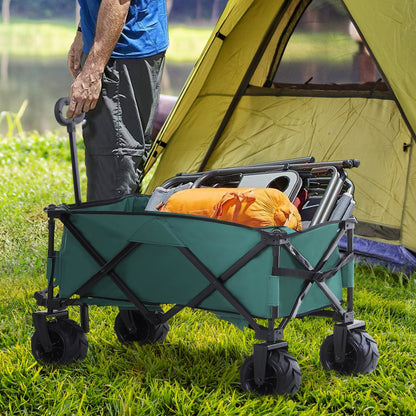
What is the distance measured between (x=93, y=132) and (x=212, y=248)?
119 centimetres

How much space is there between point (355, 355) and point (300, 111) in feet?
6.01

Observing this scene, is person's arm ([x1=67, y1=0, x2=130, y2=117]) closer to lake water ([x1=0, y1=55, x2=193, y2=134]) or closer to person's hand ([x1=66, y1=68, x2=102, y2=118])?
person's hand ([x1=66, y1=68, x2=102, y2=118])

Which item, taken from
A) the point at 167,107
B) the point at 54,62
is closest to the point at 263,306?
the point at 167,107

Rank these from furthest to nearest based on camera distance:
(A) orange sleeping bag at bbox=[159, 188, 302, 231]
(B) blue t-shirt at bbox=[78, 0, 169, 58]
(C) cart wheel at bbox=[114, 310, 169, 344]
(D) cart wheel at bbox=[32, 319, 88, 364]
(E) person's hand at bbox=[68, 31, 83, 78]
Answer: (E) person's hand at bbox=[68, 31, 83, 78]
(B) blue t-shirt at bbox=[78, 0, 169, 58]
(C) cart wheel at bbox=[114, 310, 169, 344]
(D) cart wheel at bbox=[32, 319, 88, 364]
(A) orange sleeping bag at bbox=[159, 188, 302, 231]

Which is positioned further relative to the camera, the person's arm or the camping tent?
the camping tent

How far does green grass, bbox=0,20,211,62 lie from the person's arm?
15.6 metres

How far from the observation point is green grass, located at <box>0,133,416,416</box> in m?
2.30

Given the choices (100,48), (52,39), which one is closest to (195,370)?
(100,48)

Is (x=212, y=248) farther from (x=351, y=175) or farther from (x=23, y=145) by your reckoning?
(x=23, y=145)

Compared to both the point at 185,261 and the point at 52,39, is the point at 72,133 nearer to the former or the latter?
the point at 185,261

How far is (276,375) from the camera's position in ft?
7.46

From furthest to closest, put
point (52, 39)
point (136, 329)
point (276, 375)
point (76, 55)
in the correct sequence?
1. point (52, 39)
2. point (76, 55)
3. point (136, 329)
4. point (276, 375)

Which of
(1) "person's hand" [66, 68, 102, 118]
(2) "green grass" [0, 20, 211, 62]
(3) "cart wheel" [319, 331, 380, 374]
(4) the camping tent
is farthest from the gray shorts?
(2) "green grass" [0, 20, 211, 62]

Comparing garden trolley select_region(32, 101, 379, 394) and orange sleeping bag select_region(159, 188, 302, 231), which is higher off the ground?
orange sleeping bag select_region(159, 188, 302, 231)
